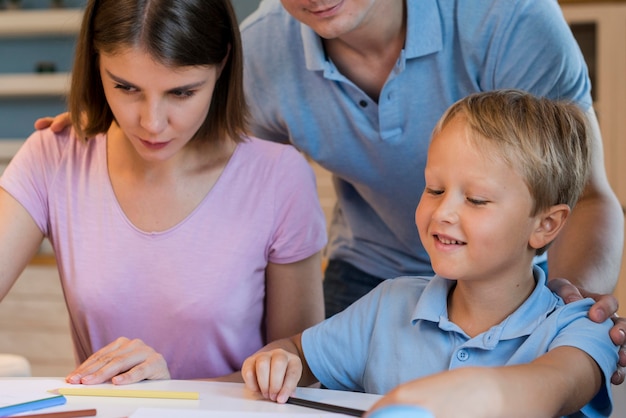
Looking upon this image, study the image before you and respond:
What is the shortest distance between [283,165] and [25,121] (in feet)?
8.72

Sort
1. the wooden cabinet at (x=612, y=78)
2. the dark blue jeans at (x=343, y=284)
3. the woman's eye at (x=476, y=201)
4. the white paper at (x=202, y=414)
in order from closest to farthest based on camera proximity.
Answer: the white paper at (x=202, y=414)
the woman's eye at (x=476, y=201)
the dark blue jeans at (x=343, y=284)
the wooden cabinet at (x=612, y=78)

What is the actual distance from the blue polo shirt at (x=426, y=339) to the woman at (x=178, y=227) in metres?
0.26

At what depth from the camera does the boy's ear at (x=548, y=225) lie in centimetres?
116

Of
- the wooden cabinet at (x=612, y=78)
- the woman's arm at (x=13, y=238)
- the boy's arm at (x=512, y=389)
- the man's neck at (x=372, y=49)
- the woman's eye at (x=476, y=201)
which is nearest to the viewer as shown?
the boy's arm at (x=512, y=389)

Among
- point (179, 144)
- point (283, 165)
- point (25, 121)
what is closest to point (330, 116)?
point (283, 165)

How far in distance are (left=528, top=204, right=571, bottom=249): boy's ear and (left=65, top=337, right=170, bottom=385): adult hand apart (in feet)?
1.68

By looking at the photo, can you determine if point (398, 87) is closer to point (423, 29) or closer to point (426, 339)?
point (423, 29)

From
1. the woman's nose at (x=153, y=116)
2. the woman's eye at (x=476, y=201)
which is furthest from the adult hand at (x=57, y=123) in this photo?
the woman's eye at (x=476, y=201)

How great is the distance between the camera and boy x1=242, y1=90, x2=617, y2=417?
1.09 m

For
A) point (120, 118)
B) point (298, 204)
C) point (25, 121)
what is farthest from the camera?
point (25, 121)

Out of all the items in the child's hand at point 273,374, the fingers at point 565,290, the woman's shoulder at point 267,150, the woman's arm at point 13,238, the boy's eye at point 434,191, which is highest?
the boy's eye at point 434,191

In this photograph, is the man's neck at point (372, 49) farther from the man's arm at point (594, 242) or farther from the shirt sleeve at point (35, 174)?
the shirt sleeve at point (35, 174)

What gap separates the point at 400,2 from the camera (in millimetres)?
1594

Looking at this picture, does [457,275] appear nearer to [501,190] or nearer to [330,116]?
[501,190]
